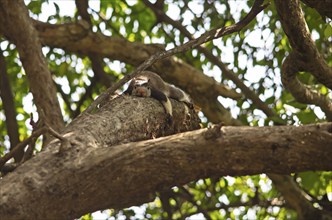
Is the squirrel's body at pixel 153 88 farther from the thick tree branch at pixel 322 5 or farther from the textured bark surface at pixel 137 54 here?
the thick tree branch at pixel 322 5

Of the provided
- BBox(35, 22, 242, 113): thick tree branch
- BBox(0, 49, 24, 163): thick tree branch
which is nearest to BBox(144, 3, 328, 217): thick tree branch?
BBox(35, 22, 242, 113): thick tree branch

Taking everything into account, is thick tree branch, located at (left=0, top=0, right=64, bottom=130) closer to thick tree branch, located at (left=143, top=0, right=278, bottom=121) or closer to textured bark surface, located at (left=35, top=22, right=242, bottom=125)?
textured bark surface, located at (left=35, top=22, right=242, bottom=125)

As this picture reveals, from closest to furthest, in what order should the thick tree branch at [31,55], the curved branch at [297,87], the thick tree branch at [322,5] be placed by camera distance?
the thick tree branch at [322,5] < the curved branch at [297,87] < the thick tree branch at [31,55]

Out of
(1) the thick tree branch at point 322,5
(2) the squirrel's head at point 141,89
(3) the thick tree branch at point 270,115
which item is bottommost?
(3) the thick tree branch at point 270,115

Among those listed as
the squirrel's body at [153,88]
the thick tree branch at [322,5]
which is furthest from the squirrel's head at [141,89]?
the thick tree branch at [322,5]

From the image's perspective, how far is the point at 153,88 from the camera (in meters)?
5.15

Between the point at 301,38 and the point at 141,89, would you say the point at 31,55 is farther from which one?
the point at 301,38

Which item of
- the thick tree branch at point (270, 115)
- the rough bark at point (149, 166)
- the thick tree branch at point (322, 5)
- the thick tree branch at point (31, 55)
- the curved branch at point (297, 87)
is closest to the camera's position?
the rough bark at point (149, 166)

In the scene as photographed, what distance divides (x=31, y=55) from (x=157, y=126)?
1.69 meters

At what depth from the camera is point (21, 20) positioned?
5.20 m

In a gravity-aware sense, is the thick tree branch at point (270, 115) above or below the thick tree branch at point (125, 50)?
below

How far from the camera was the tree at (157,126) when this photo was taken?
244 centimetres

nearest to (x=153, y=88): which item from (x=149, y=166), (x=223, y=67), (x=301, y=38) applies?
(x=223, y=67)

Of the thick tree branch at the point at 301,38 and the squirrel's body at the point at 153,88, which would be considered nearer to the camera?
the thick tree branch at the point at 301,38
